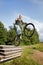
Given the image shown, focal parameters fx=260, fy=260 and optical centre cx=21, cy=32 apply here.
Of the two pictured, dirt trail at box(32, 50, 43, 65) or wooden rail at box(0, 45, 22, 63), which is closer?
wooden rail at box(0, 45, 22, 63)

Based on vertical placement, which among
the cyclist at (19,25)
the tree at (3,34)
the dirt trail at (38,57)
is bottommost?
the dirt trail at (38,57)

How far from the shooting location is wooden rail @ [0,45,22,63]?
14.6 m

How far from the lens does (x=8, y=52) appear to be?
49.5 feet

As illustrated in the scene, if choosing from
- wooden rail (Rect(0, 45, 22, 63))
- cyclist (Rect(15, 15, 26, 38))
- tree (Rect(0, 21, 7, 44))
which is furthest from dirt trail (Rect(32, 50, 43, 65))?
tree (Rect(0, 21, 7, 44))

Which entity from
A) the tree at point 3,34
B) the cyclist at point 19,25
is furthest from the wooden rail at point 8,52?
the tree at point 3,34

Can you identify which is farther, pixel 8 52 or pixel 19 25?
pixel 19 25

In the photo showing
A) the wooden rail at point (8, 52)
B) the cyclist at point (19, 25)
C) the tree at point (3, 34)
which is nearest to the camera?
the wooden rail at point (8, 52)

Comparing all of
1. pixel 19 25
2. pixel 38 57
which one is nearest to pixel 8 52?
pixel 19 25

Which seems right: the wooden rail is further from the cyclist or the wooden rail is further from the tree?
the tree

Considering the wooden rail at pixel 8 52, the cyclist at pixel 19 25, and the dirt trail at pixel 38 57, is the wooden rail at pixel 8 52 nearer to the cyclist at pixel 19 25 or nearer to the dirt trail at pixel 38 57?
the cyclist at pixel 19 25

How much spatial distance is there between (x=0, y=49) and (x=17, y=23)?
2417 mm

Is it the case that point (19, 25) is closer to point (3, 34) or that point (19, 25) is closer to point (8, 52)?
point (8, 52)

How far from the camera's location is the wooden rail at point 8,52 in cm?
1458

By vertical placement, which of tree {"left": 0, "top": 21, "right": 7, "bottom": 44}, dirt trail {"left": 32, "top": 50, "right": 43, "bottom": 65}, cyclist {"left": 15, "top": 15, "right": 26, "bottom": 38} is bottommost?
dirt trail {"left": 32, "top": 50, "right": 43, "bottom": 65}
